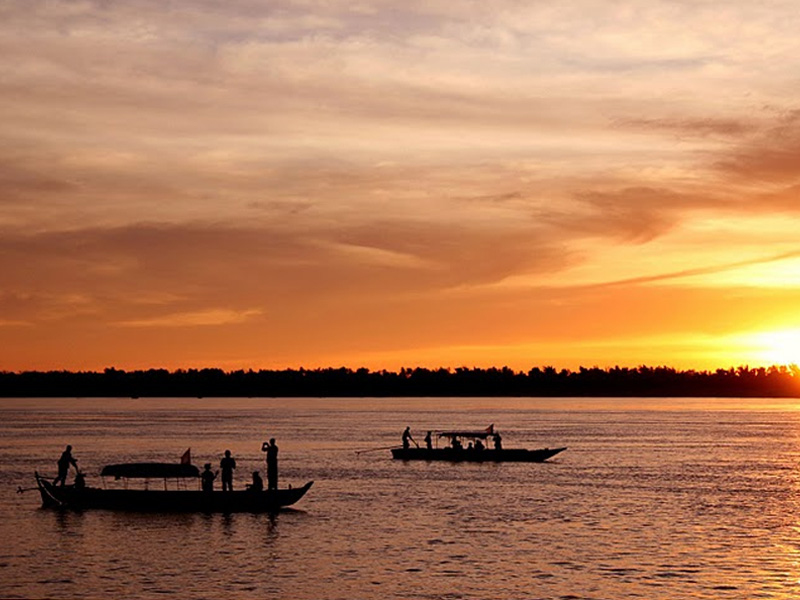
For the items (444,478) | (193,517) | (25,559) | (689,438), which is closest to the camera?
(25,559)

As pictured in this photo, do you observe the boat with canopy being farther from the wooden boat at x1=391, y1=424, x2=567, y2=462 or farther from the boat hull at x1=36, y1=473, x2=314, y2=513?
the wooden boat at x1=391, y1=424, x2=567, y2=462

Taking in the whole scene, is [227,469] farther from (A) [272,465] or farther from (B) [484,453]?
(B) [484,453]

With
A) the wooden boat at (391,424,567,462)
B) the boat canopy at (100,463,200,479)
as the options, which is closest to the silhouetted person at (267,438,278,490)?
the boat canopy at (100,463,200,479)

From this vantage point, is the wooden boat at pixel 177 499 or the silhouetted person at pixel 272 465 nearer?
the wooden boat at pixel 177 499

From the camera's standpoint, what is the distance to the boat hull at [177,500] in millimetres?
64562

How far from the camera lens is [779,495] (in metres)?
84.1

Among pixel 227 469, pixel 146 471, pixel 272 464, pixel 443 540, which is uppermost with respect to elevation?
pixel 272 464

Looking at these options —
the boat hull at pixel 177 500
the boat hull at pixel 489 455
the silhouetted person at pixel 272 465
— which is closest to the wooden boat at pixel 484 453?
the boat hull at pixel 489 455

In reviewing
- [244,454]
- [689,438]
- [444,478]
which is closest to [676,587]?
[444,478]

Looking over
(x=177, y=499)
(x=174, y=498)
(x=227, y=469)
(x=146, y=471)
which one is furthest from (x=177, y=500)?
(x=227, y=469)

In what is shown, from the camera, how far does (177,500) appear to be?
64625mm

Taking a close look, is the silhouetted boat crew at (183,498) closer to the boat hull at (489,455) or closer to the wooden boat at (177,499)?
the wooden boat at (177,499)

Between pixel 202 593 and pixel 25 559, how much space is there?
11.5m

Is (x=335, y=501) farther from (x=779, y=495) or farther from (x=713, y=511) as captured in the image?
(x=779, y=495)
